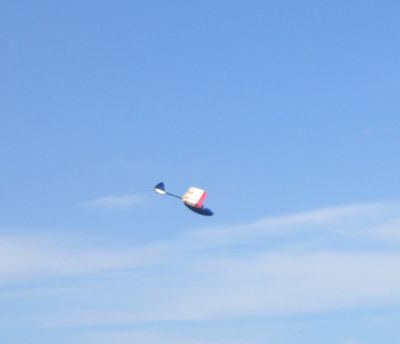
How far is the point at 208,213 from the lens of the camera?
18725 centimetres

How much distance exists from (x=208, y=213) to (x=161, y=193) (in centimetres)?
1717

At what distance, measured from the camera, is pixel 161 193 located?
591 feet

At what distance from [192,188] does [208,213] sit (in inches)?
368

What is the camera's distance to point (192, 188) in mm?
185875

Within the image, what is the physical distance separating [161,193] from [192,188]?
11.0m
